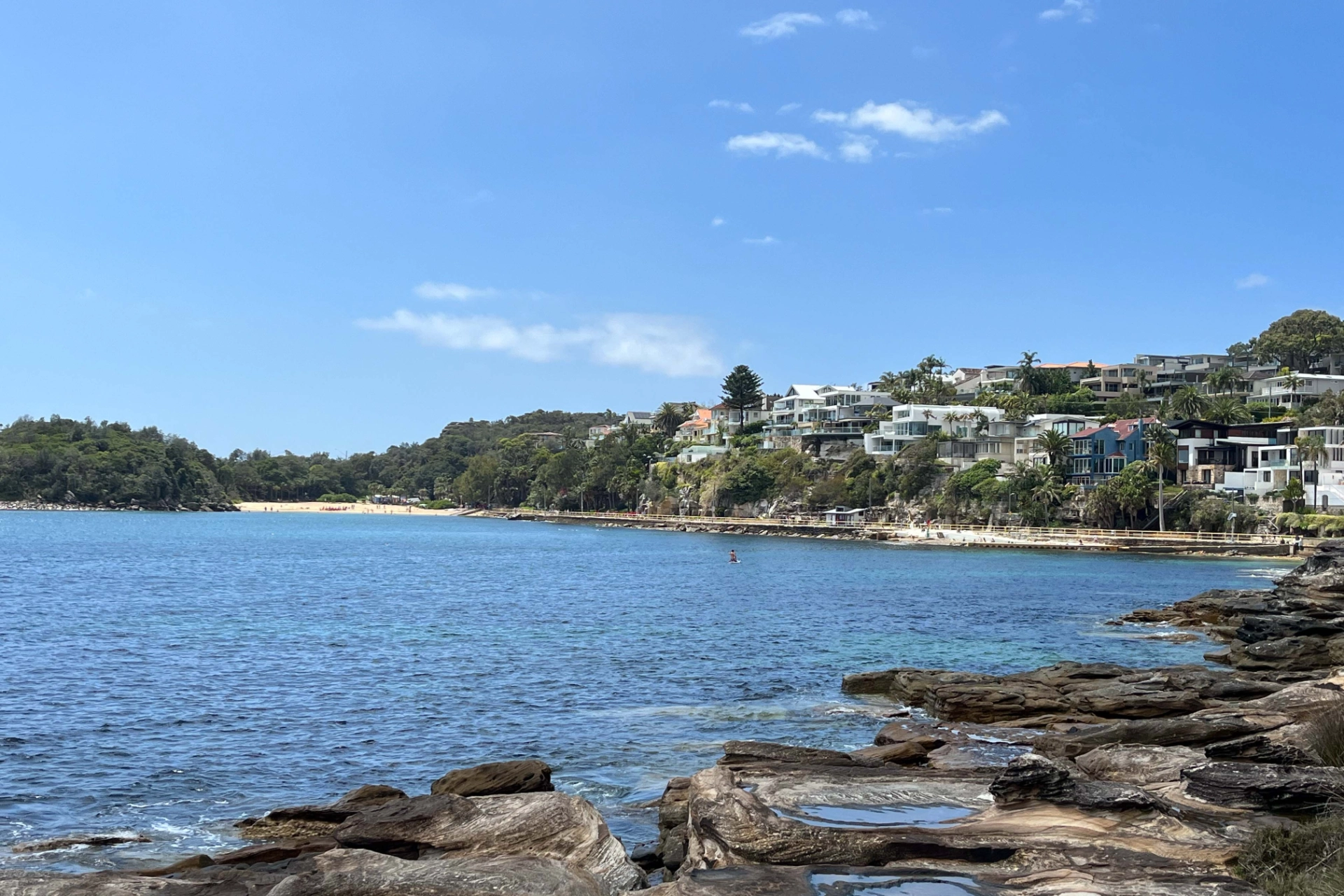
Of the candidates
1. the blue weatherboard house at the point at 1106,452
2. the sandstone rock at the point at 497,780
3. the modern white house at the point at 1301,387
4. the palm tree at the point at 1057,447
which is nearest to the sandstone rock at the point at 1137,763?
the sandstone rock at the point at 497,780

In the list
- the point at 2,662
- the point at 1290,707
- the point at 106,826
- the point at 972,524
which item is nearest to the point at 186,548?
the point at 2,662

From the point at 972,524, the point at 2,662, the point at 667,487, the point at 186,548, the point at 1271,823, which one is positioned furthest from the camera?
the point at 667,487

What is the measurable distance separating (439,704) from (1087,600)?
40317 mm

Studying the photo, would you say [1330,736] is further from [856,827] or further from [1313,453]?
[1313,453]

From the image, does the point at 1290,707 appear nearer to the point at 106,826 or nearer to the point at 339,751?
the point at 339,751

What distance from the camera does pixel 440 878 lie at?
10.6 m

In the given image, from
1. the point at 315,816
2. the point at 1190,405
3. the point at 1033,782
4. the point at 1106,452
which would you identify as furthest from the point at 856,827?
the point at 1190,405

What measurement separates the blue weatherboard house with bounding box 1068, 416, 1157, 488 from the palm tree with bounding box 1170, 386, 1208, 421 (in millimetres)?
8799

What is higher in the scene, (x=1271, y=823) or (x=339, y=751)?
(x=1271, y=823)

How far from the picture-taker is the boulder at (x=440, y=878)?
10.4m

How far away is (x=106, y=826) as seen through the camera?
17.2 meters

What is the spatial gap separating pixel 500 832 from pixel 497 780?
3.71m

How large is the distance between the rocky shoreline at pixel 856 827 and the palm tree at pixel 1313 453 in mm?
92331

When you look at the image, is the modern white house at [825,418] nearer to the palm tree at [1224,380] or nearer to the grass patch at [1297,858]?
the palm tree at [1224,380]
